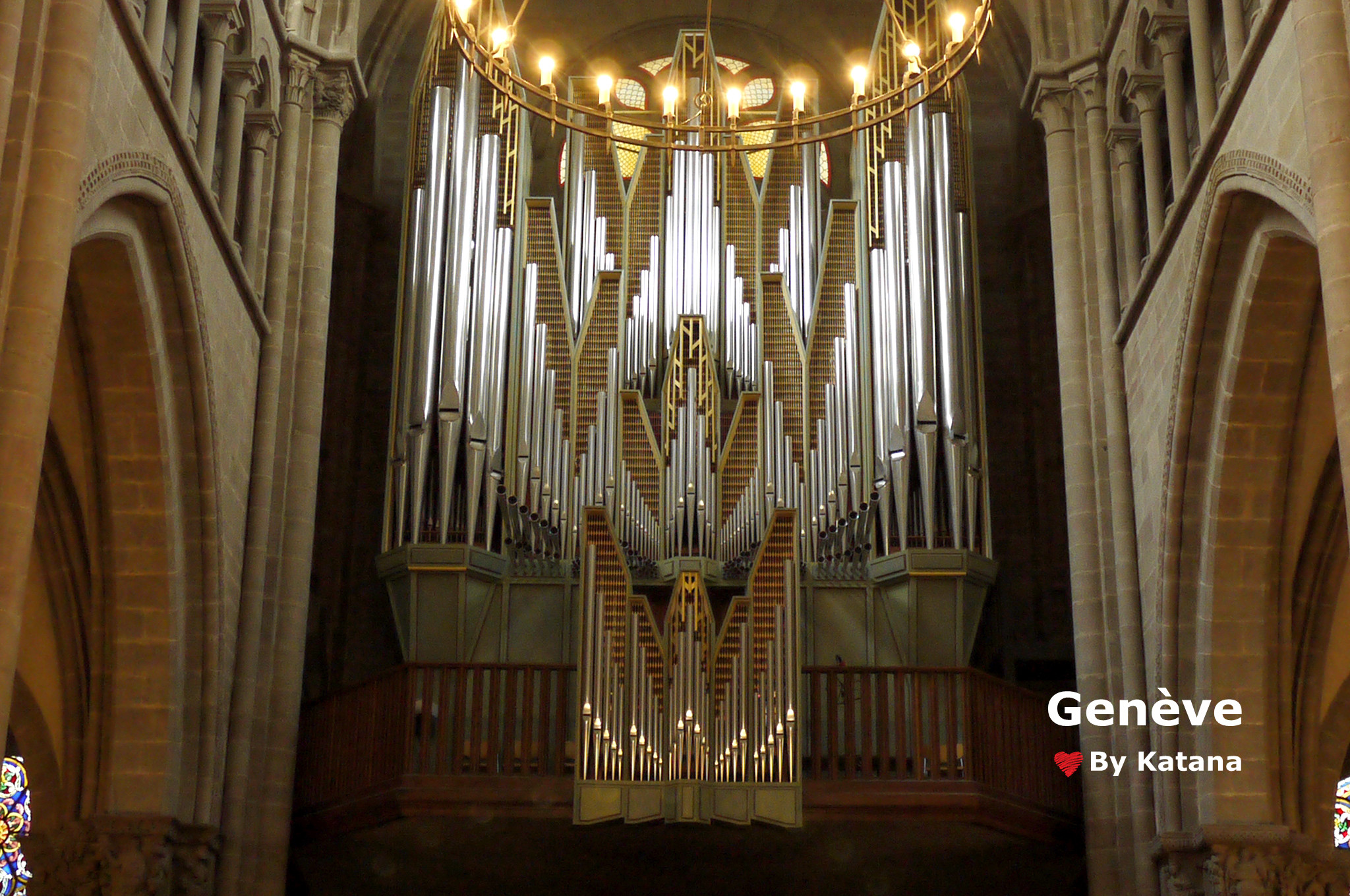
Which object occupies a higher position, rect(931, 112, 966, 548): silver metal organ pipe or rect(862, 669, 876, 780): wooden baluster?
rect(931, 112, 966, 548): silver metal organ pipe

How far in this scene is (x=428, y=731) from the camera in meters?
14.8

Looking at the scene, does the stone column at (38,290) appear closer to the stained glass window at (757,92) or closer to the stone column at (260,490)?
the stone column at (260,490)

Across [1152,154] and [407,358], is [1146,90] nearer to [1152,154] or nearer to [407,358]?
[1152,154]

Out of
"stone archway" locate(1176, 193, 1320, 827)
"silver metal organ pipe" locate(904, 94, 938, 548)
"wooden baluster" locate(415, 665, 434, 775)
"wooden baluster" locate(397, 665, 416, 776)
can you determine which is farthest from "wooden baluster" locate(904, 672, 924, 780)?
"wooden baluster" locate(397, 665, 416, 776)

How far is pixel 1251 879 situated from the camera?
1319 cm

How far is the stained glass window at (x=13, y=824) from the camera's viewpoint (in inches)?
639

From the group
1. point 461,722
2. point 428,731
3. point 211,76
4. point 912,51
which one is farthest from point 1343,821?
point 211,76

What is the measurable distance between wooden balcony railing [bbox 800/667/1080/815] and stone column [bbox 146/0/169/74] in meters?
6.62

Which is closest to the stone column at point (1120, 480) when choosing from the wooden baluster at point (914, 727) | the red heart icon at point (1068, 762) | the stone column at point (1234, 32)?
the red heart icon at point (1068, 762)

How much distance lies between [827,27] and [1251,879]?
11609 mm

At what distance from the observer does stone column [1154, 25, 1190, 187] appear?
14.3 meters

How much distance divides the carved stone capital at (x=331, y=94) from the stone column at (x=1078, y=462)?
612 centimetres

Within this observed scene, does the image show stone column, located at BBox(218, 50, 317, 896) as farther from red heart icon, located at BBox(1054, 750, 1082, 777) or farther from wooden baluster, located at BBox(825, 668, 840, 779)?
red heart icon, located at BBox(1054, 750, 1082, 777)

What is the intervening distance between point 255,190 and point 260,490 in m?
2.45
